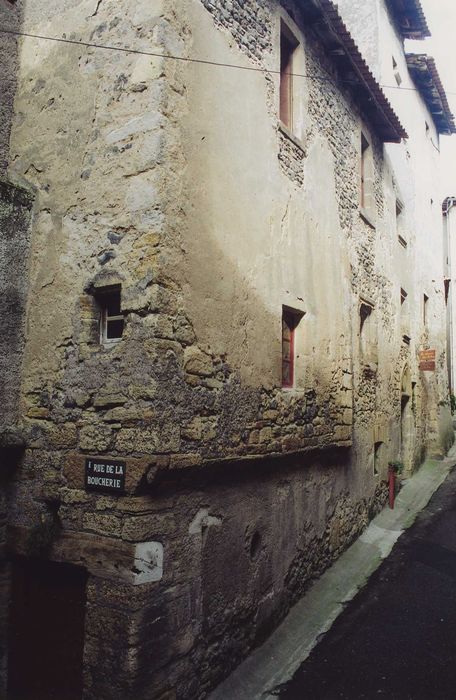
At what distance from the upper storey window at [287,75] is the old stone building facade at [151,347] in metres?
0.12

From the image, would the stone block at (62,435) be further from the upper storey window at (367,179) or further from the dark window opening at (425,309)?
the dark window opening at (425,309)

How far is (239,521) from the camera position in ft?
16.4

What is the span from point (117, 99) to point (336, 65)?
14.9ft

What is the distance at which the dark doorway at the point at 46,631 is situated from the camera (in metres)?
4.28

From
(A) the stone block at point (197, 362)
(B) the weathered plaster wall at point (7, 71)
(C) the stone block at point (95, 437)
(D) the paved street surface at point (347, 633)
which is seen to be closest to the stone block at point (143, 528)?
(C) the stone block at point (95, 437)

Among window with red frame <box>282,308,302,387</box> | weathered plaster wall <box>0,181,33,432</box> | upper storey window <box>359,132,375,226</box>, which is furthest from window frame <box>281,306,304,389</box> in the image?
upper storey window <box>359,132,375,226</box>

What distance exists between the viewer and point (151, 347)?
4.07 metres

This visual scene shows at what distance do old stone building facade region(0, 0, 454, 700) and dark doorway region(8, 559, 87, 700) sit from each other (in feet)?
0.06

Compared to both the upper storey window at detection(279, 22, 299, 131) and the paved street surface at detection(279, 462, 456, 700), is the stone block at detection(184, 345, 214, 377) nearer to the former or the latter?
the paved street surface at detection(279, 462, 456, 700)

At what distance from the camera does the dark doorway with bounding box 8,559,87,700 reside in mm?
4281

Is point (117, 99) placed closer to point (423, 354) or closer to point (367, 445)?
point (367, 445)

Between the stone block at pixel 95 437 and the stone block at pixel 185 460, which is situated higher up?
the stone block at pixel 95 437

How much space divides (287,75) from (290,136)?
990mm

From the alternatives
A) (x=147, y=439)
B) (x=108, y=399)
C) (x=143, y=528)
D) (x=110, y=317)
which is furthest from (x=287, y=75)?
(x=143, y=528)
